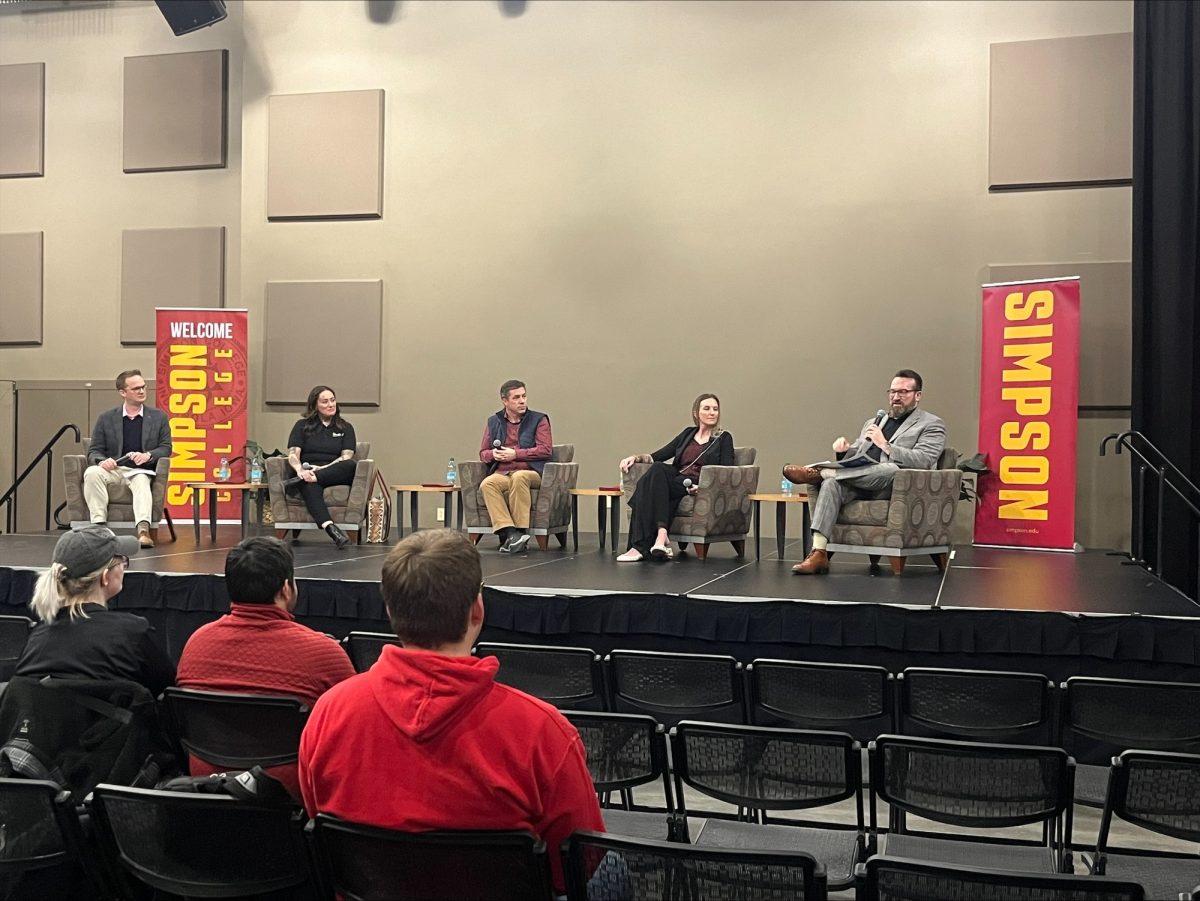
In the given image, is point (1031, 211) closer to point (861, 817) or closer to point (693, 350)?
point (693, 350)

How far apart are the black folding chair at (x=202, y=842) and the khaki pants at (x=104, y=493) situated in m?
5.03

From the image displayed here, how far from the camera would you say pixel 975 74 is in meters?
7.32

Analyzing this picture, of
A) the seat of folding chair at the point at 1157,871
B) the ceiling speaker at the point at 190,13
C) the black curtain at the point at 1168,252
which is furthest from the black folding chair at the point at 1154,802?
the ceiling speaker at the point at 190,13

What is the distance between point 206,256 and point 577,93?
3.33 meters

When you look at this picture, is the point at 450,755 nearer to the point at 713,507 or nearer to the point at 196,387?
the point at 713,507

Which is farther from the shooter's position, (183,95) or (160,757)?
(183,95)

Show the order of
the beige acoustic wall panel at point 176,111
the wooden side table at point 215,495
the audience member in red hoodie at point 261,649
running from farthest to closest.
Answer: the beige acoustic wall panel at point 176,111 < the wooden side table at point 215,495 < the audience member in red hoodie at point 261,649

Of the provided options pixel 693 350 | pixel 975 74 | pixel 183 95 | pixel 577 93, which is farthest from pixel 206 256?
pixel 975 74

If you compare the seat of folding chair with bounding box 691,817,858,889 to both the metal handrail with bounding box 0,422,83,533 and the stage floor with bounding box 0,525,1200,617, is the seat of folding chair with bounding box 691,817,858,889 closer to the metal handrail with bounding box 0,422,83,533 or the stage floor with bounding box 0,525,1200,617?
the stage floor with bounding box 0,525,1200,617

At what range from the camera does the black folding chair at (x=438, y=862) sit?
4.68 feet

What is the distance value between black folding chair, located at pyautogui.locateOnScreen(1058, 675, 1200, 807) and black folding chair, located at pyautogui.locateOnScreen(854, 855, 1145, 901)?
1339 millimetres

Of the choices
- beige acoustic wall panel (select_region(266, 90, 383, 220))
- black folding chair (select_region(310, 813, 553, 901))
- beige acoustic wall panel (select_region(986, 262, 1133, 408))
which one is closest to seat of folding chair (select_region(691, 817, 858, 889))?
black folding chair (select_region(310, 813, 553, 901))

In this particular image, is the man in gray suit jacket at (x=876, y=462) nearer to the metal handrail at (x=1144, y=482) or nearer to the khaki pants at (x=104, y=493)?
the metal handrail at (x=1144, y=482)

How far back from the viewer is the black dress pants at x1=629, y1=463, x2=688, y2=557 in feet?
19.4
